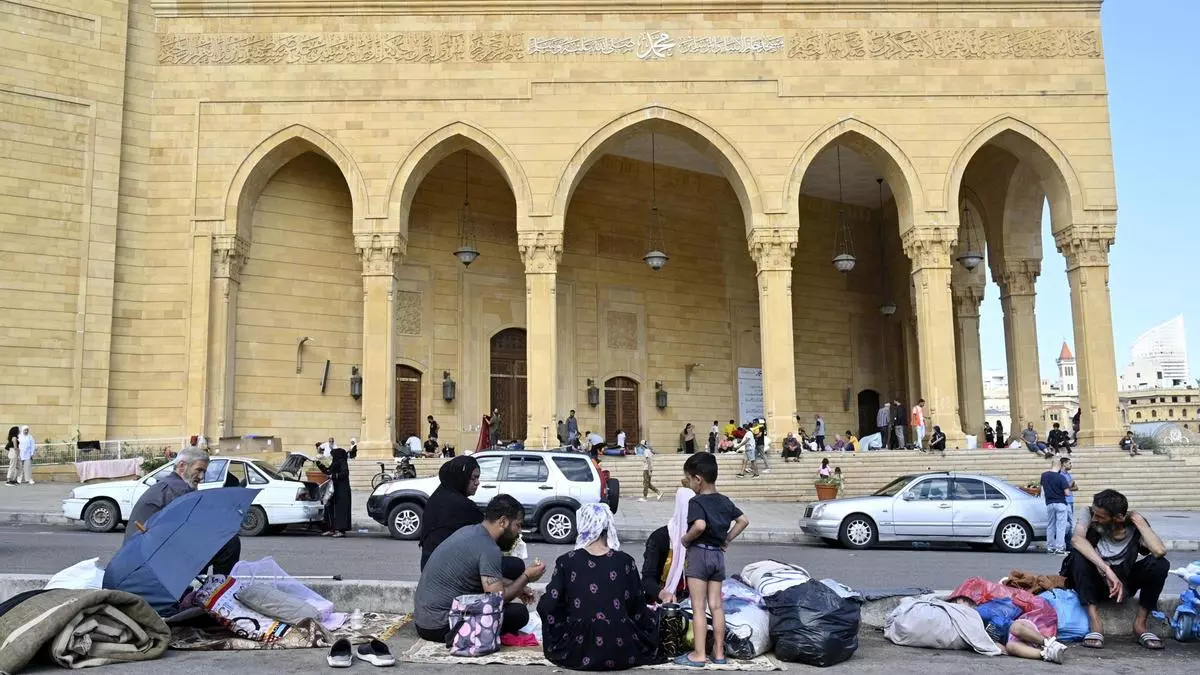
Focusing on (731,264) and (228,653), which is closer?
(228,653)

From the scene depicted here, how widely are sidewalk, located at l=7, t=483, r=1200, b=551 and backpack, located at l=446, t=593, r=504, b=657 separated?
25.5 ft

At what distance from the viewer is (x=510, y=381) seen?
76.3 ft

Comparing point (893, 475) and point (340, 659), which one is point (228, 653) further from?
point (893, 475)

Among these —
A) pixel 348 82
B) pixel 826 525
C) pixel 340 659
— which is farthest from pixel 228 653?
pixel 348 82

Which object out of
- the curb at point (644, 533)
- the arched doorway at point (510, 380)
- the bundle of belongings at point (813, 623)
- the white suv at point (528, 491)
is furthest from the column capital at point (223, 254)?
the bundle of belongings at point (813, 623)

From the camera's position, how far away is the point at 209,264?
19.2 m

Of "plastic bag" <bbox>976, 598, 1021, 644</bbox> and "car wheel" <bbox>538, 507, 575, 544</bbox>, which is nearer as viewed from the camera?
"plastic bag" <bbox>976, 598, 1021, 644</bbox>

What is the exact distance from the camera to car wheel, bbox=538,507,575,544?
39.7 feet

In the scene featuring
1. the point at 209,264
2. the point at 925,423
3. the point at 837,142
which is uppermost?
the point at 837,142

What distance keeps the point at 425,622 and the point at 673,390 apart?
64.2 ft

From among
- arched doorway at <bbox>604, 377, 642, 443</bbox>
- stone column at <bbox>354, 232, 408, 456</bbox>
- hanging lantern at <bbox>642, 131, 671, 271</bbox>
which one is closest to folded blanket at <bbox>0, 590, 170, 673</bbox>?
stone column at <bbox>354, 232, 408, 456</bbox>

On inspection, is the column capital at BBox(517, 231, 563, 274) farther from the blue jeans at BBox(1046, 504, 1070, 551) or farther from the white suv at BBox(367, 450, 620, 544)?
the blue jeans at BBox(1046, 504, 1070, 551)

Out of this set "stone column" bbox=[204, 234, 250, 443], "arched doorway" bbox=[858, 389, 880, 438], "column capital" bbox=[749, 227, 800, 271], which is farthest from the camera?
"arched doorway" bbox=[858, 389, 880, 438]

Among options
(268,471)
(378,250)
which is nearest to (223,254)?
(378,250)
